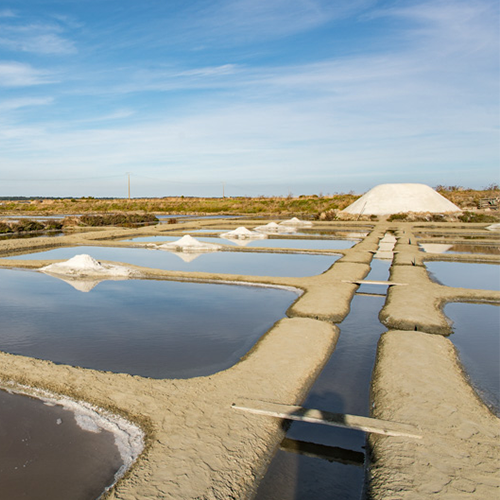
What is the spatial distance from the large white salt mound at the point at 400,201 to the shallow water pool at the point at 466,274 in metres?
20.7

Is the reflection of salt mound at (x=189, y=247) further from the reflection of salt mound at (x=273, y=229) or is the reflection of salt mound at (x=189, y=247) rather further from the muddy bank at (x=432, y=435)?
the muddy bank at (x=432, y=435)

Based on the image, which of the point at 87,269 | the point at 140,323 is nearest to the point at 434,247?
the point at 87,269

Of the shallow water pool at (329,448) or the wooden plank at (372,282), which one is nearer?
the shallow water pool at (329,448)

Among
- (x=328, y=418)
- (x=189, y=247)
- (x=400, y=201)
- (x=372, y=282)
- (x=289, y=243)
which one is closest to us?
(x=328, y=418)

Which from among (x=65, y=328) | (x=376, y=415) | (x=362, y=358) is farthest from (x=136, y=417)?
(x=65, y=328)

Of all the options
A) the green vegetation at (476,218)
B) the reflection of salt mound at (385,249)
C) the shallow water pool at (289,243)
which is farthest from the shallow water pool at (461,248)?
Answer: the green vegetation at (476,218)

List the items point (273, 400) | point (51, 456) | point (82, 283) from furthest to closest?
1. point (82, 283)
2. point (273, 400)
3. point (51, 456)

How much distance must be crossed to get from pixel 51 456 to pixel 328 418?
1985 millimetres

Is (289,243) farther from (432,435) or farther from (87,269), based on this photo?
(432,435)

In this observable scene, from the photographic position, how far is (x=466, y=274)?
10.1 meters

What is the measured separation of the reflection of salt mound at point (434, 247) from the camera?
45.7 ft

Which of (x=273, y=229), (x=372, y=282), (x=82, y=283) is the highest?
(x=273, y=229)

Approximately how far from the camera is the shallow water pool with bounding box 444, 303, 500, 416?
13.7ft

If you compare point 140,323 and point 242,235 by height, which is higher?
point 242,235
